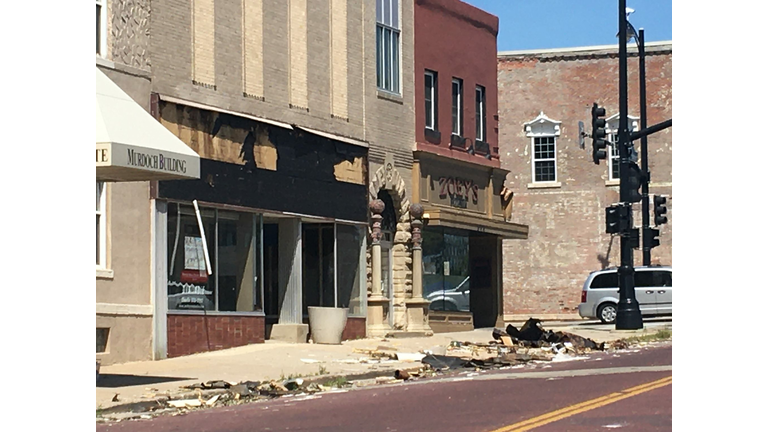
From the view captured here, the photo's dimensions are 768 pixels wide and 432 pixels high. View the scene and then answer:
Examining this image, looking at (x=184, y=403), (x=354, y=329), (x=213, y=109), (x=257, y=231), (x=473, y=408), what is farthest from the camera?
(x=354, y=329)

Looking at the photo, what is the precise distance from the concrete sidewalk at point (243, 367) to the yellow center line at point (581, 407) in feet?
18.1

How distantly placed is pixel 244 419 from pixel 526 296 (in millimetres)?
40697

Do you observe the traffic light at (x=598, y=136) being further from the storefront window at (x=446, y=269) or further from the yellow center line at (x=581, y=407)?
the yellow center line at (x=581, y=407)

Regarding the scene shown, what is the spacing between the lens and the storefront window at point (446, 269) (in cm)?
3566

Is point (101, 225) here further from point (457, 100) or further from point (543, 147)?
point (543, 147)

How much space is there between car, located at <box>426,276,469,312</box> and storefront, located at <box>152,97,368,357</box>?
439 cm

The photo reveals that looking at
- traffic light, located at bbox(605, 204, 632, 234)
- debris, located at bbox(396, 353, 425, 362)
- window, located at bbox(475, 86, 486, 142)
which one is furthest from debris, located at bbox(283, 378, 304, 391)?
window, located at bbox(475, 86, 486, 142)

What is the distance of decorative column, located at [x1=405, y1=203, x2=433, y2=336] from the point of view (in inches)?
1315

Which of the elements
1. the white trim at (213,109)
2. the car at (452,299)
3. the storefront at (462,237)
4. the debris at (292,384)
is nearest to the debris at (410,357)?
the white trim at (213,109)

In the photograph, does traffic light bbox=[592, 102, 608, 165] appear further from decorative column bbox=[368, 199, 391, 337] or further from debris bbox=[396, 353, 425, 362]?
debris bbox=[396, 353, 425, 362]

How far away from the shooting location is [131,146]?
19234 millimetres

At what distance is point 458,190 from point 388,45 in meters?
4.77

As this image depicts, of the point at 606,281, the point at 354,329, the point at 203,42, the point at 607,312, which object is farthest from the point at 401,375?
the point at 606,281
